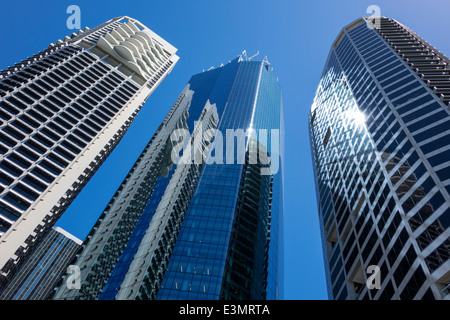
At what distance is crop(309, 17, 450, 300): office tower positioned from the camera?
155ft

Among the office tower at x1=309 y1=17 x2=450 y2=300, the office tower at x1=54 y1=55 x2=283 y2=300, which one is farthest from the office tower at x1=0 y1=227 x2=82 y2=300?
the office tower at x1=309 y1=17 x2=450 y2=300

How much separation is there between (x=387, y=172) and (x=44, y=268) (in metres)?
169

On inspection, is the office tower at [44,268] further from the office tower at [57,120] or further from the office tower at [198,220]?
the office tower at [57,120]

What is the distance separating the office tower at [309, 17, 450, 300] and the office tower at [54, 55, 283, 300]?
65.0ft

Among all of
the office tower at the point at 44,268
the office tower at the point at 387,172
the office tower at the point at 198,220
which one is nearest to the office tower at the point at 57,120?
the office tower at the point at 198,220

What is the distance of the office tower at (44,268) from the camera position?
161 meters

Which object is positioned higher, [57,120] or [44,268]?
[44,268]

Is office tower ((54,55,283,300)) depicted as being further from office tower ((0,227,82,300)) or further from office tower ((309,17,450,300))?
office tower ((0,227,82,300))

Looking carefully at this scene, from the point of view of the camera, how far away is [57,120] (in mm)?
83125

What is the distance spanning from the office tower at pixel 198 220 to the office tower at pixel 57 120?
697 inches

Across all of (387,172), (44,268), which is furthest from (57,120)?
(44,268)

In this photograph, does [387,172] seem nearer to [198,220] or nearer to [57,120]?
[198,220]

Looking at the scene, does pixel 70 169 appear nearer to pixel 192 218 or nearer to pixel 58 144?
pixel 58 144
